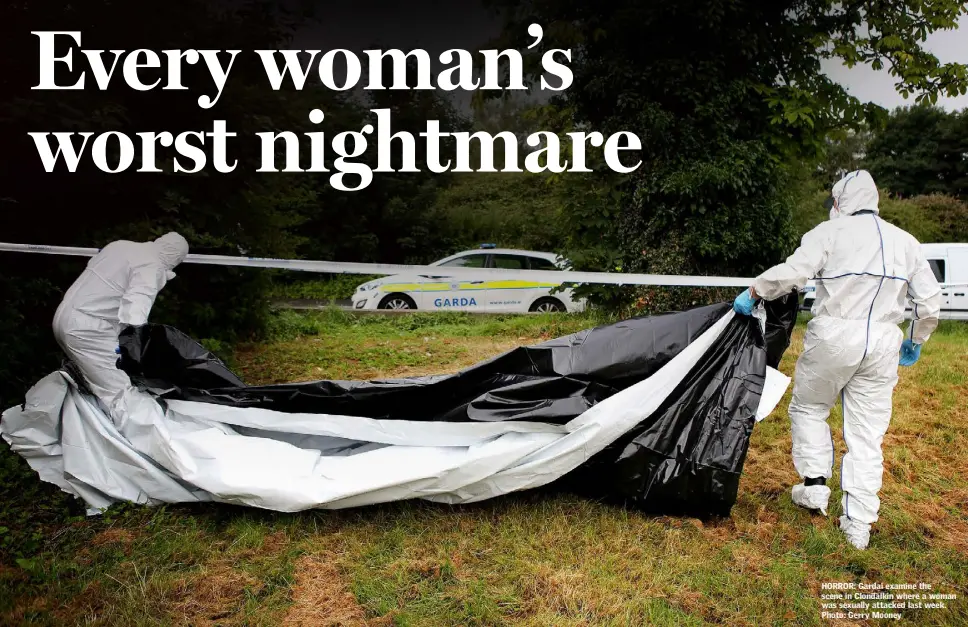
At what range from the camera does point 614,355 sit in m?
3.27

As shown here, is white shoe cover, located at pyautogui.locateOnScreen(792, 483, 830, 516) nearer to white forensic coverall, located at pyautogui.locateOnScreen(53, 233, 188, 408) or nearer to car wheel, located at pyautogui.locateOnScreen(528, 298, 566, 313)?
white forensic coverall, located at pyautogui.locateOnScreen(53, 233, 188, 408)

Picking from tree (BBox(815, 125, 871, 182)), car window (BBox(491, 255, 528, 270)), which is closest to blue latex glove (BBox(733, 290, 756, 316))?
car window (BBox(491, 255, 528, 270))

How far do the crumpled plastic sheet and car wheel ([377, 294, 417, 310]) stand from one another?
696 centimetres

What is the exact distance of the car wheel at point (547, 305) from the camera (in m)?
10.2

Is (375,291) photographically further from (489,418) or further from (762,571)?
(762,571)

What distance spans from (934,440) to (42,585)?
17.1ft

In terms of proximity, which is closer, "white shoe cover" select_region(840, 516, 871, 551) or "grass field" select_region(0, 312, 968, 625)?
"grass field" select_region(0, 312, 968, 625)

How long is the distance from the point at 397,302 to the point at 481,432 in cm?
743

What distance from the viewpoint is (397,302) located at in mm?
10531

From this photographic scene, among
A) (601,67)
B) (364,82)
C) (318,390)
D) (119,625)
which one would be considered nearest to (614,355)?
(318,390)

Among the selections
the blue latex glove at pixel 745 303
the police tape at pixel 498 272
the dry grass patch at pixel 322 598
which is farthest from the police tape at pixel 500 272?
the dry grass patch at pixel 322 598

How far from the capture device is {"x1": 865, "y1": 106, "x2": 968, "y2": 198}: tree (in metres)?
20.6

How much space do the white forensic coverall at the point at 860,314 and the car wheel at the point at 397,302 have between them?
309 inches

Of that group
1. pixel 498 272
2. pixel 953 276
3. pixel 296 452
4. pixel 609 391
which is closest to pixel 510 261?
pixel 953 276
